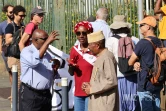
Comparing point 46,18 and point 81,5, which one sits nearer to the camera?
point 81,5

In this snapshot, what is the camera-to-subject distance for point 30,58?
24.6 ft

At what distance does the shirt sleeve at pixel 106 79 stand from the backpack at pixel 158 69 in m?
1.30

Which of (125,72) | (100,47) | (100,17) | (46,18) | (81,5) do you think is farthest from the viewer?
(46,18)

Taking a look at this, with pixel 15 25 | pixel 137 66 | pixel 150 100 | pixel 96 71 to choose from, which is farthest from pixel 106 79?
pixel 15 25

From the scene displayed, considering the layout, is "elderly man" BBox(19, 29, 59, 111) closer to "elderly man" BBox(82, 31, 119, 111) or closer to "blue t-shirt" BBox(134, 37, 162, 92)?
"elderly man" BBox(82, 31, 119, 111)

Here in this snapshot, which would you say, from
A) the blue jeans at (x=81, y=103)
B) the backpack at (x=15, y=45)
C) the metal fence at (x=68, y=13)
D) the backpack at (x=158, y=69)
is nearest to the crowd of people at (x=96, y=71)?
the blue jeans at (x=81, y=103)

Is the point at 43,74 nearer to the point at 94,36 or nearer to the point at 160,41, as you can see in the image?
the point at 94,36

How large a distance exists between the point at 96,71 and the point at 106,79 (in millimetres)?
202

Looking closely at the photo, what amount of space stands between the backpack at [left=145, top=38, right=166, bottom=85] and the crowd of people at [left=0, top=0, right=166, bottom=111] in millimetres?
104

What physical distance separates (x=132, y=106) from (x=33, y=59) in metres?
2.33

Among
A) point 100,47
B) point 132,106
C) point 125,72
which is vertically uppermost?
point 100,47

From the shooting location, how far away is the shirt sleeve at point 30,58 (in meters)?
7.45

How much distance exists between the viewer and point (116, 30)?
352 inches

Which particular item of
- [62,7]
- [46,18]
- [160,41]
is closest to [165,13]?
[160,41]
